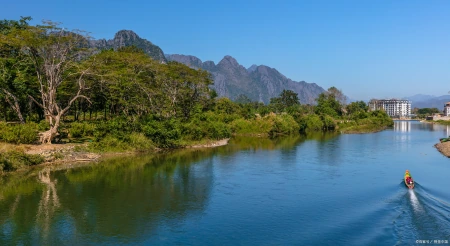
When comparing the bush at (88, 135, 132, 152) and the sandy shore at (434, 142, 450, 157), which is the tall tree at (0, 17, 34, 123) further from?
the sandy shore at (434, 142, 450, 157)

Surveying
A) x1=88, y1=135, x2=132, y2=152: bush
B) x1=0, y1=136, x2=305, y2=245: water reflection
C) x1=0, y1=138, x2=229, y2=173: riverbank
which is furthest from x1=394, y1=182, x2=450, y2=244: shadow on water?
x1=88, y1=135, x2=132, y2=152: bush

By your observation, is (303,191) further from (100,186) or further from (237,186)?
(100,186)

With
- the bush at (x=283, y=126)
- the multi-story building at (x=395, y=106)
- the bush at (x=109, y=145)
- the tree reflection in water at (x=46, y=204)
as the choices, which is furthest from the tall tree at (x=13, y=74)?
the multi-story building at (x=395, y=106)

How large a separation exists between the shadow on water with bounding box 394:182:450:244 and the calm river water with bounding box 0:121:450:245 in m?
0.04

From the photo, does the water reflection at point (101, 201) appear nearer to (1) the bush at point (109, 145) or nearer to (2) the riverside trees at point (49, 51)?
(1) the bush at point (109, 145)

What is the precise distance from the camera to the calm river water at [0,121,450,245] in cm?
1368

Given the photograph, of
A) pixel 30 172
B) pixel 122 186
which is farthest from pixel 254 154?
pixel 30 172

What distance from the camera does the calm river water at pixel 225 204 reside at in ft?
44.9

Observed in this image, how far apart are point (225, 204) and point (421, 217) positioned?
848 centimetres

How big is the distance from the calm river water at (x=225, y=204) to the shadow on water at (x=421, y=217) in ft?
0.13

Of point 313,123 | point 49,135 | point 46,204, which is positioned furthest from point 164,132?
point 313,123

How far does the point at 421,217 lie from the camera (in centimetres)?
1572

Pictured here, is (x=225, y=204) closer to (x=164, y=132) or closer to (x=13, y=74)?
(x=164, y=132)

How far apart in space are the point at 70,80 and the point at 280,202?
961 inches
